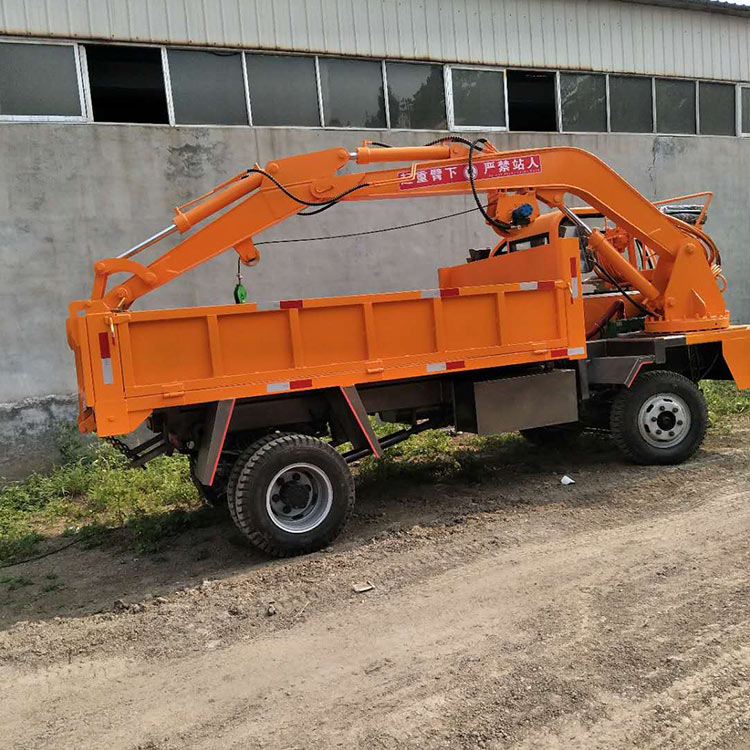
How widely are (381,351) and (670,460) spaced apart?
11.5 ft

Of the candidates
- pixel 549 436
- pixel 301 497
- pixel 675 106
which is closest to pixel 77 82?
pixel 301 497

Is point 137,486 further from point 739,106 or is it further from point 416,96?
point 739,106

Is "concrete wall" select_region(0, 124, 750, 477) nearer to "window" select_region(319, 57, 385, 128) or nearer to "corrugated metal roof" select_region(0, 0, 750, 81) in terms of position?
"window" select_region(319, 57, 385, 128)

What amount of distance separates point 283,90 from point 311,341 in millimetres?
5333

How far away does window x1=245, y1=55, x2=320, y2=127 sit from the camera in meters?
8.92

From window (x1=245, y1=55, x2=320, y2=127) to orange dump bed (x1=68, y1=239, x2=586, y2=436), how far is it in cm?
447

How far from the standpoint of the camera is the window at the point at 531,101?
10586mm

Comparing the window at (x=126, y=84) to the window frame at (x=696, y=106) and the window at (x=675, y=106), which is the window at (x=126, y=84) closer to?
the window frame at (x=696, y=106)

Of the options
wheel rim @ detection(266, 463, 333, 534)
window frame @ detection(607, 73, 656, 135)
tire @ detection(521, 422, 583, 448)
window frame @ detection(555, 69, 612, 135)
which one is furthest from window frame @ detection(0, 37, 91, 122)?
window frame @ detection(607, 73, 656, 135)

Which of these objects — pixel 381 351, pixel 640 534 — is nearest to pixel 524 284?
pixel 381 351

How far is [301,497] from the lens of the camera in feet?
17.0

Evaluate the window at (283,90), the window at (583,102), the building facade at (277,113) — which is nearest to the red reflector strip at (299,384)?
the building facade at (277,113)

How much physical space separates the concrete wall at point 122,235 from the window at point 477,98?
86 centimetres

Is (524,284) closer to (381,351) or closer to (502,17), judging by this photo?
(381,351)
